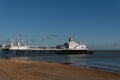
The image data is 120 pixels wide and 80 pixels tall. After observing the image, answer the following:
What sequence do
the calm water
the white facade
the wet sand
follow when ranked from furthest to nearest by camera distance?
1. the white facade
2. the calm water
3. the wet sand

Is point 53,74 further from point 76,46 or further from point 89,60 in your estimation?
point 76,46

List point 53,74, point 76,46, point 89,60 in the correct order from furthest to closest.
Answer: point 76,46
point 89,60
point 53,74

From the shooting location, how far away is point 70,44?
145500 millimetres

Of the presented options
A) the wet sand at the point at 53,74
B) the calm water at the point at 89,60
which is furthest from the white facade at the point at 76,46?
the wet sand at the point at 53,74

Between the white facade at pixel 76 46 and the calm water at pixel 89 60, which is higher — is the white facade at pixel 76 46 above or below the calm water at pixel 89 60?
above

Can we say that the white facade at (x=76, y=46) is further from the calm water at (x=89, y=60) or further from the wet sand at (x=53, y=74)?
the wet sand at (x=53, y=74)

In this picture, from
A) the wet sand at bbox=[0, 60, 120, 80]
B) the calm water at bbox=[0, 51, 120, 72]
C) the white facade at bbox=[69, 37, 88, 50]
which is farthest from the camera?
the white facade at bbox=[69, 37, 88, 50]

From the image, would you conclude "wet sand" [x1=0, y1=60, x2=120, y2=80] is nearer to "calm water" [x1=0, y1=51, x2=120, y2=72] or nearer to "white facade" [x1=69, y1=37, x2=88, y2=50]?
"calm water" [x1=0, y1=51, x2=120, y2=72]

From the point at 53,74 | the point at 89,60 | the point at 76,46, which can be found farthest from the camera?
A: the point at 76,46

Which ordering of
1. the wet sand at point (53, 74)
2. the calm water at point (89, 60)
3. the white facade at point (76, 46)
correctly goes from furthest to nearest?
the white facade at point (76, 46)
the calm water at point (89, 60)
the wet sand at point (53, 74)

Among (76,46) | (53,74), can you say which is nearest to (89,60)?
(53,74)

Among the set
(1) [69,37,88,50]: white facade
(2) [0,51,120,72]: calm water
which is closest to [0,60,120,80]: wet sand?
(2) [0,51,120,72]: calm water

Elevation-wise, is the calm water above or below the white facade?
below

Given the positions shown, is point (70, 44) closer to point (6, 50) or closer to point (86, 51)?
point (86, 51)
